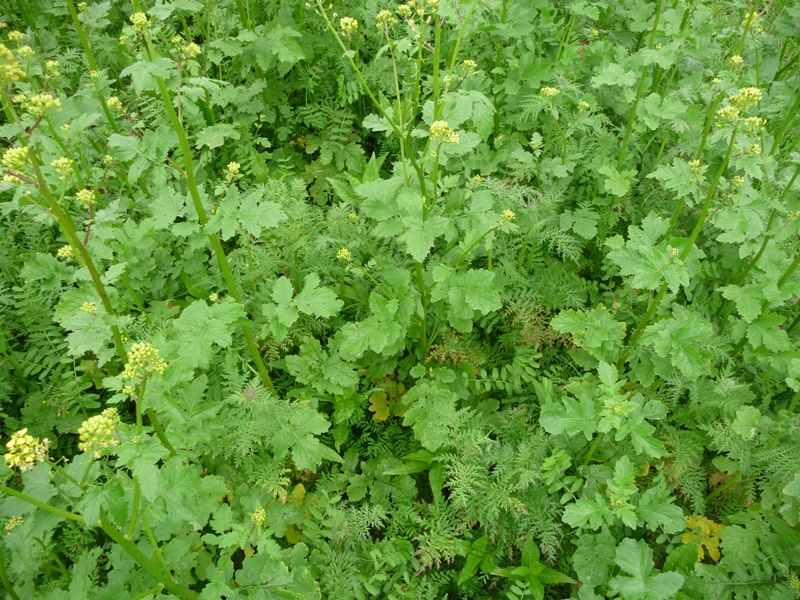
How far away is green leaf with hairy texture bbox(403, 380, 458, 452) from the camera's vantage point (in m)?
2.96

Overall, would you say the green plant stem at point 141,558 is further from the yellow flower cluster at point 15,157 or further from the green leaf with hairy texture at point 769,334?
the green leaf with hairy texture at point 769,334

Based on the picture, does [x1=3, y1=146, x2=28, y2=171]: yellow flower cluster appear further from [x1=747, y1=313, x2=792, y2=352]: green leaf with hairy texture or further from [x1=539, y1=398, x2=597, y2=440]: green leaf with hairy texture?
[x1=747, y1=313, x2=792, y2=352]: green leaf with hairy texture

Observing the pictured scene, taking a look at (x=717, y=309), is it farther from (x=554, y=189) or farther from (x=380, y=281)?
(x=380, y=281)

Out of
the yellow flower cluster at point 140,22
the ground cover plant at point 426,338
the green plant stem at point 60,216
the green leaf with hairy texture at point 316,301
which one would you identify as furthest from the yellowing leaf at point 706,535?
the yellow flower cluster at point 140,22

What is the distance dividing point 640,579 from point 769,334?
149 centimetres

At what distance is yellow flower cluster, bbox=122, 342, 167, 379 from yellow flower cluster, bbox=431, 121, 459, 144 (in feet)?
4.83

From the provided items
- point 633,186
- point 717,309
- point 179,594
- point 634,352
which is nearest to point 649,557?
point 634,352

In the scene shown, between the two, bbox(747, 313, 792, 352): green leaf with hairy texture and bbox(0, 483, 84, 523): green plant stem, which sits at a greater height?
bbox(0, 483, 84, 523): green plant stem

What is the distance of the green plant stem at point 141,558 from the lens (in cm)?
190

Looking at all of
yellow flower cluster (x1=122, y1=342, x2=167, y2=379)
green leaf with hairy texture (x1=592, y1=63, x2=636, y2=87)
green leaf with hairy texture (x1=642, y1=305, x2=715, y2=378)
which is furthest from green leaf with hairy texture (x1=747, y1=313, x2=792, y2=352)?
yellow flower cluster (x1=122, y1=342, x2=167, y2=379)

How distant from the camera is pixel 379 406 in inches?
130

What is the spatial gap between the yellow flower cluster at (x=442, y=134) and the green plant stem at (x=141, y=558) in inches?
77.4

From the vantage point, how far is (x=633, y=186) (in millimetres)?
3910

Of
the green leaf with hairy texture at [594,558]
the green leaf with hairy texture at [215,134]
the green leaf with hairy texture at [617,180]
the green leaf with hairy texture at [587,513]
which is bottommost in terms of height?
the green leaf with hairy texture at [594,558]
